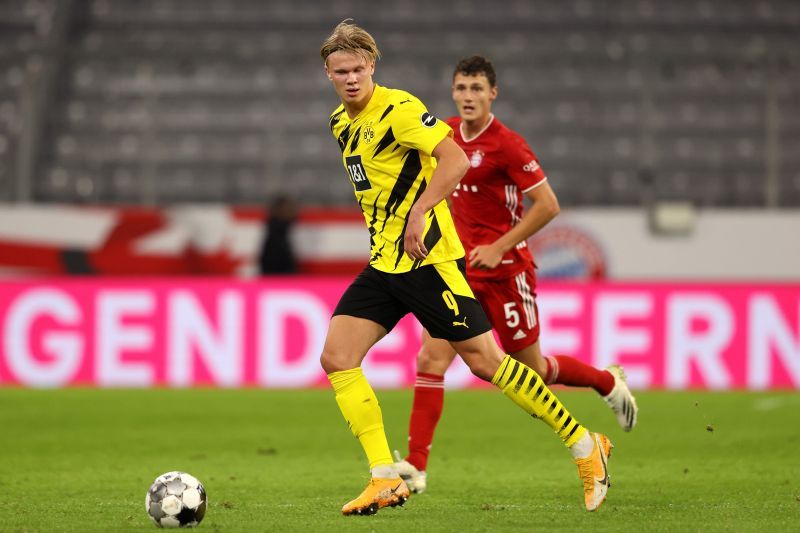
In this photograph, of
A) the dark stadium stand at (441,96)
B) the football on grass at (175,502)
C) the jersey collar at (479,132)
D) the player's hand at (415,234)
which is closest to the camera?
the football on grass at (175,502)

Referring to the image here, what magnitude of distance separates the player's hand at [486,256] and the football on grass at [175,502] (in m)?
1.98

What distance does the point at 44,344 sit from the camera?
43.8 ft

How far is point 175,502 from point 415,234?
1.44m

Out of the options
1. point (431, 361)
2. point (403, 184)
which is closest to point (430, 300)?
point (403, 184)

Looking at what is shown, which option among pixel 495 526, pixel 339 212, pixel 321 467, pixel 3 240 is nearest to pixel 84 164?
pixel 3 240

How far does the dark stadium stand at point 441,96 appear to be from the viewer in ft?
49.9

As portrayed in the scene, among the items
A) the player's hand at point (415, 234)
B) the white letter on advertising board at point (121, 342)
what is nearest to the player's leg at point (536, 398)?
the player's hand at point (415, 234)

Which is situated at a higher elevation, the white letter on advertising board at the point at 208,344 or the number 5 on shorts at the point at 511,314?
the number 5 on shorts at the point at 511,314

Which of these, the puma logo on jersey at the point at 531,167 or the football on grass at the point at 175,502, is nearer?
the football on grass at the point at 175,502

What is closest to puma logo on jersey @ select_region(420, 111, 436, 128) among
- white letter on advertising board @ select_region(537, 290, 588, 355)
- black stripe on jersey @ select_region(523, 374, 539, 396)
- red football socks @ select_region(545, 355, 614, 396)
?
black stripe on jersey @ select_region(523, 374, 539, 396)

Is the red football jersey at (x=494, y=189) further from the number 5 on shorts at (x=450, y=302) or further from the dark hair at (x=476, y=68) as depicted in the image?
the number 5 on shorts at (x=450, y=302)

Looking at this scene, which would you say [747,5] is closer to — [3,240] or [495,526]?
[3,240]

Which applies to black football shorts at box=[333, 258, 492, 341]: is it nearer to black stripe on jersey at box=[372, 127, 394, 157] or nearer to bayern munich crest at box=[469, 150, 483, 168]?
black stripe on jersey at box=[372, 127, 394, 157]

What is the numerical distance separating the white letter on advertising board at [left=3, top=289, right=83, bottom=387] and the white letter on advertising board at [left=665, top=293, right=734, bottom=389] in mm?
5755
